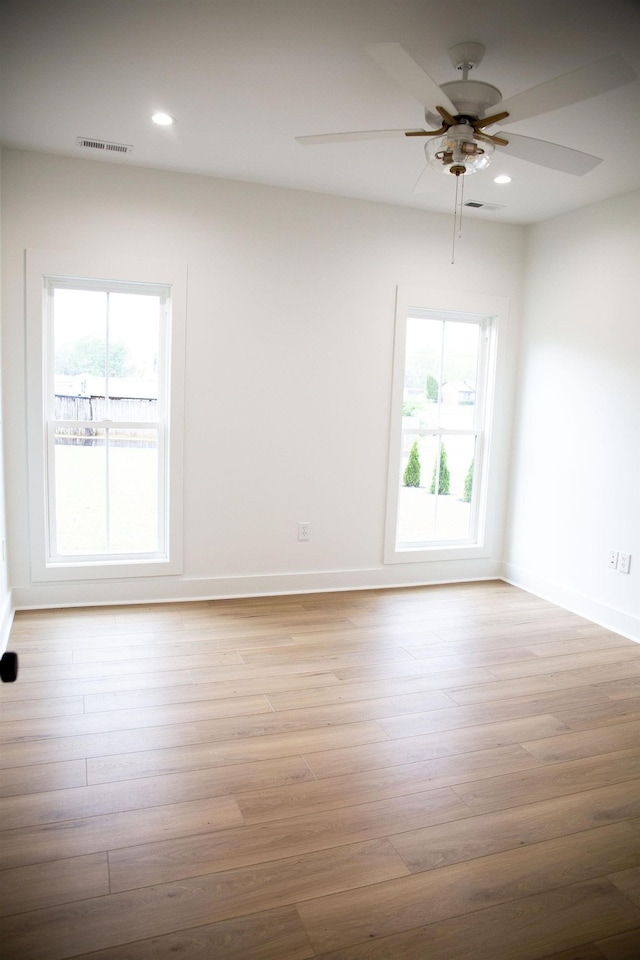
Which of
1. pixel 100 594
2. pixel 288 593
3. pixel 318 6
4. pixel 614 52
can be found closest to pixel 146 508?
pixel 100 594

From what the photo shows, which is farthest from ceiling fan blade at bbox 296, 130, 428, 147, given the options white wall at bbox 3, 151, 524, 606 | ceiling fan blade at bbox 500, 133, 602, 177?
white wall at bbox 3, 151, 524, 606

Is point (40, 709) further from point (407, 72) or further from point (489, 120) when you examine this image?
point (489, 120)

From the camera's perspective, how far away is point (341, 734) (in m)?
2.61

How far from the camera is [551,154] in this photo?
2520mm

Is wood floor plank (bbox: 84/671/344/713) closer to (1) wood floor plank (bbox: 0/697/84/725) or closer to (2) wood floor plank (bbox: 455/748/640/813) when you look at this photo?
(1) wood floor plank (bbox: 0/697/84/725)

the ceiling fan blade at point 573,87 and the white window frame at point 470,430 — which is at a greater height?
the ceiling fan blade at point 573,87

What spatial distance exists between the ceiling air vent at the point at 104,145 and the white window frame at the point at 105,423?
1.89ft

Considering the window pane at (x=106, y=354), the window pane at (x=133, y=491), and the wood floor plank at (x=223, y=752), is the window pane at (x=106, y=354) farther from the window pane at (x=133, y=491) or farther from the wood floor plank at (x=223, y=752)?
the wood floor plank at (x=223, y=752)

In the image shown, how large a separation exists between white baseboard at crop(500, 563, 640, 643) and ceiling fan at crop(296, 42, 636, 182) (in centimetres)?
261

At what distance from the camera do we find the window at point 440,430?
462cm

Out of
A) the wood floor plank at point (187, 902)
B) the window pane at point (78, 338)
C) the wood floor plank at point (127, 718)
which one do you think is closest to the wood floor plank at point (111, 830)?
the wood floor plank at point (187, 902)

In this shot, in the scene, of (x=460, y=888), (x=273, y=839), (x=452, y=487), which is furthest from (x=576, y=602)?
(x=273, y=839)

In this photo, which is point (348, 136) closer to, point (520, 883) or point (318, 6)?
point (318, 6)

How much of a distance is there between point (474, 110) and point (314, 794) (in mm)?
2563
